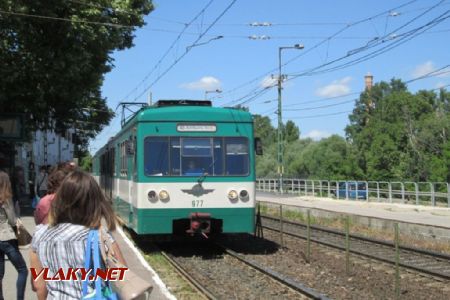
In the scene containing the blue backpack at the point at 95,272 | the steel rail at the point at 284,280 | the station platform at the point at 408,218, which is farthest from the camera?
the station platform at the point at 408,218

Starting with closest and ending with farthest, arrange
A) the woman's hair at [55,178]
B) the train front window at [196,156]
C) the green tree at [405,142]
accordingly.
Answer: the woman's hair at [55,178]
the train front window at [196,156]
the green tree at [405,142]

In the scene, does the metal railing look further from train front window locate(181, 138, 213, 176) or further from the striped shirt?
the striped shirt

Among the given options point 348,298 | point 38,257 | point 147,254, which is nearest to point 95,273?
point 38,257

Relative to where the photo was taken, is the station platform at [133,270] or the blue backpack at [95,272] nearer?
the blue backpack at [95,272]

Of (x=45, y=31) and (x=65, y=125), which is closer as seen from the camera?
(x=45, y=31)

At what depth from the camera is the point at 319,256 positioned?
44.0ft

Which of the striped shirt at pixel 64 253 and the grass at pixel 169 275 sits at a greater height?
the striped shirt at pixel 64 253

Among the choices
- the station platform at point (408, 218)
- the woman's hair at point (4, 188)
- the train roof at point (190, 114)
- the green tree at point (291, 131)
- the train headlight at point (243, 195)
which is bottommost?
the station platform at point (408, 218)

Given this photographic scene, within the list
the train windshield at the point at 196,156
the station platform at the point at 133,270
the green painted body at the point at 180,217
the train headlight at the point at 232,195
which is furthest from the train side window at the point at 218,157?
the station platform at the point at 133,270

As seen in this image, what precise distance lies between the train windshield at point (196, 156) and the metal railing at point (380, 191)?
53.6 feet

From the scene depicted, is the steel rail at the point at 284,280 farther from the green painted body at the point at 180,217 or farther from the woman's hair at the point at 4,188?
the woman's hair at the point at 4,188

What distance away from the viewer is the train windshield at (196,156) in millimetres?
12586

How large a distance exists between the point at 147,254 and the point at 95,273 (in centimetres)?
1016

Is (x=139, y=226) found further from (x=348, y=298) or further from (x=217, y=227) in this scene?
(x=348, y=298)
